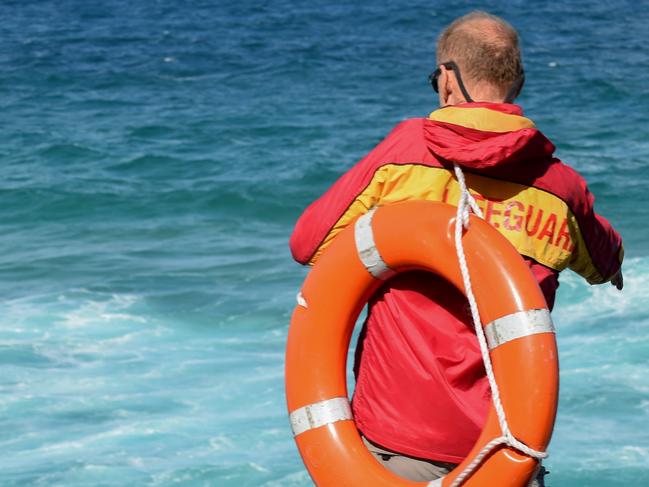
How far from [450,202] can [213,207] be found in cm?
853

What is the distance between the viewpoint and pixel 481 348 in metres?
2.29

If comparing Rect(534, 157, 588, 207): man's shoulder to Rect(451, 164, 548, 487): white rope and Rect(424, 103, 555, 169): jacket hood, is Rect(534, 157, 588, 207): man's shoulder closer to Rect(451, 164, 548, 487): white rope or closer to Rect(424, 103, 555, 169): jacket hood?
Rect(424, 103, 555, 169): jacket hood

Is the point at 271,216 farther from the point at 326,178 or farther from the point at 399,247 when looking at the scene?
the point at 399,247

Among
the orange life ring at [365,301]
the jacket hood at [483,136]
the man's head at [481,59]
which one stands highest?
the man's head at [481,59]

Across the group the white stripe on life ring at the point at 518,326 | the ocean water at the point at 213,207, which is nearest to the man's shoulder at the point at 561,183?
the white stripe on life ring at the point at 518,326

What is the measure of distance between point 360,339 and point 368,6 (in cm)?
2005

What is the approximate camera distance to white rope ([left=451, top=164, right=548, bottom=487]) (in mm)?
2242

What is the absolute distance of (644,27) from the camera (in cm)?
1942

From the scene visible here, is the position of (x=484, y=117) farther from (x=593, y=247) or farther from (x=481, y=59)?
(x=593, y=247)

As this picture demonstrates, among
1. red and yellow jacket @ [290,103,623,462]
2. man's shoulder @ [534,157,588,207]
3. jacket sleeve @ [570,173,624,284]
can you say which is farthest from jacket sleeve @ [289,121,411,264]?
jacket sleeve @ [570,173,624,284]

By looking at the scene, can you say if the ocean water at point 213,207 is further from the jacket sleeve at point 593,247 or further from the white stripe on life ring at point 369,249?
the white stripe on life ring at point 369,249

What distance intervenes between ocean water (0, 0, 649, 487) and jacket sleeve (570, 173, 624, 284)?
3.19m

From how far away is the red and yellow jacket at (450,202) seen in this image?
232cm

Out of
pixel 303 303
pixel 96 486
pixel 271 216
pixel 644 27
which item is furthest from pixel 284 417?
pixel 644 27
